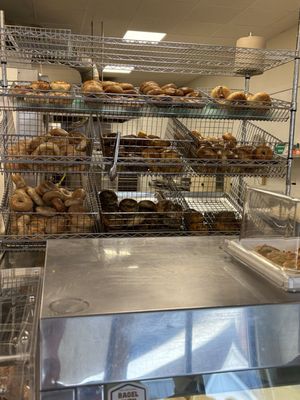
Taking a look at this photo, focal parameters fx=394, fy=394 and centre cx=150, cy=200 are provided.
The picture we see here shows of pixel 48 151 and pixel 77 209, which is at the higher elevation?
pixel 48 151

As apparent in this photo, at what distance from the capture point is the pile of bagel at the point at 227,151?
1511 mm

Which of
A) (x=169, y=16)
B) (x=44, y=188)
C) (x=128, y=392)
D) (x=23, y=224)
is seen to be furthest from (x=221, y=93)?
(x=169, y=16)

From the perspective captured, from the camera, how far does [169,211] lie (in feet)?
5.32

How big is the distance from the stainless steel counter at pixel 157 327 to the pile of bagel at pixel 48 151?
810 millimetres

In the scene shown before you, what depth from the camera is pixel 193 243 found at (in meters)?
0.85

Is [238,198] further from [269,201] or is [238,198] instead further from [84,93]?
[269,201]

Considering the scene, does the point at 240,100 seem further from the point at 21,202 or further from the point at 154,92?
the point at 21,202

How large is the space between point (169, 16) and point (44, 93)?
2.57 m

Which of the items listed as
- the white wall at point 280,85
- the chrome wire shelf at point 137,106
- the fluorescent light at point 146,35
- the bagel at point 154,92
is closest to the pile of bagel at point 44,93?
the chrome wire shelf at point 137,106

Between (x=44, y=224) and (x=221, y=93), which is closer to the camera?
(x=44, y=224)

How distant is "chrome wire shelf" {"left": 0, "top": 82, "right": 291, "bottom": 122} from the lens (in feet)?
4.51

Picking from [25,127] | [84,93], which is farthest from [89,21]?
[84,93]

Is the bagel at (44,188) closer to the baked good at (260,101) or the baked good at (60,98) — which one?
the baked good at (60,98)

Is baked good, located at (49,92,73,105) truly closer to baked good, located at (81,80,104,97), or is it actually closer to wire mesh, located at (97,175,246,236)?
baked good, located at (81,80,104,97)
